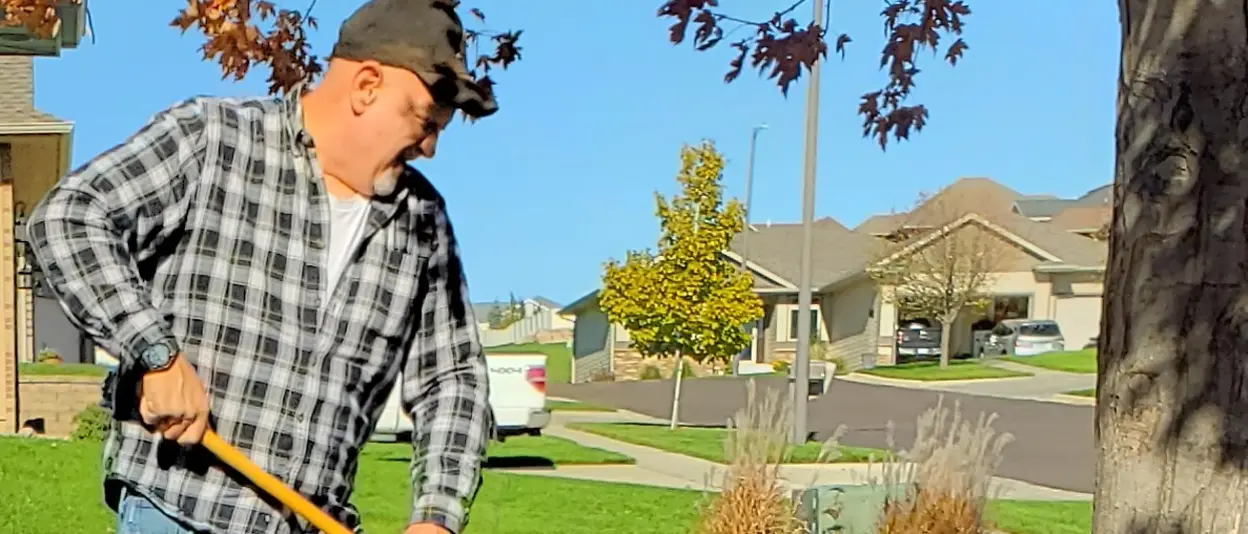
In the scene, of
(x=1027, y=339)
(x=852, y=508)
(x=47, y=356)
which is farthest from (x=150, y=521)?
(x=1027, y=339)

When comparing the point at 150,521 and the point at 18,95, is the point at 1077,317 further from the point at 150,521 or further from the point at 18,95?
the point at 150,521

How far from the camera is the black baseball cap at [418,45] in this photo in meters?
2.17

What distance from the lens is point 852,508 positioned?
721cm

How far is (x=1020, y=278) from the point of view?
43.3m

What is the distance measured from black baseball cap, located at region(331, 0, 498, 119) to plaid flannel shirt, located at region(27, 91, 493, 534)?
0.14 m

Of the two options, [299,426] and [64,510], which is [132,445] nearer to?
[299,426]

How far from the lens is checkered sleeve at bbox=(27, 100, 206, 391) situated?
78.0 inches

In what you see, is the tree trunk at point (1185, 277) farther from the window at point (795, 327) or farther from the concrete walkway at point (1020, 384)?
the window at point (795, 327)

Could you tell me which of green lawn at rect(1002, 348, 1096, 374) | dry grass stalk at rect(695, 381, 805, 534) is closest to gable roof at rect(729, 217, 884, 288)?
green lawn at rect(1002, 348, 1096, 374)

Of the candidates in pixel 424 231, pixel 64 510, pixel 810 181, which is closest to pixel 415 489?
pixel 424 231

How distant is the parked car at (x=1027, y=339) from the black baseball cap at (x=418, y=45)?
39527 mm

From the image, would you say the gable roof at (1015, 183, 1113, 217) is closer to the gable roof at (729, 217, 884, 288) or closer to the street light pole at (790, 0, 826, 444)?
the gable roof at (729, 217, 884, 288)

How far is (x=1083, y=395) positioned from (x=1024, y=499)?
17024mm

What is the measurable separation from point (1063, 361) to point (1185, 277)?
35703 mm
